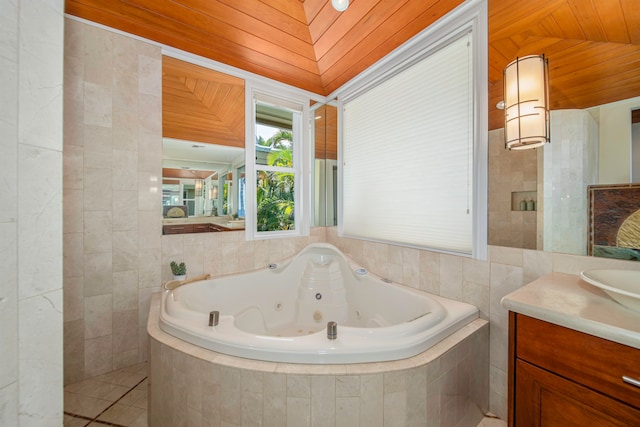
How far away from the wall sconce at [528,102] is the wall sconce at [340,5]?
1.16 meters

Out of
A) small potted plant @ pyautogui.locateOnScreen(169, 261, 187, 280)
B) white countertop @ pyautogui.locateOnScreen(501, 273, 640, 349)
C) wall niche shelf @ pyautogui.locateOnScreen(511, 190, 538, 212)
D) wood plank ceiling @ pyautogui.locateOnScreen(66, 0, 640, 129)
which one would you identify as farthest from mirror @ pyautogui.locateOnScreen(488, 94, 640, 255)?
small potted plant @ pyautogui.locateOnScreen(169, 261, 187, 280)

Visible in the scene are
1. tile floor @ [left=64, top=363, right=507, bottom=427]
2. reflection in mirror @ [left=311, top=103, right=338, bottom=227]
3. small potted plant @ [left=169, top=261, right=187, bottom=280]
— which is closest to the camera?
tile floor @ [left=64, top=363, right=507, bottom=427]

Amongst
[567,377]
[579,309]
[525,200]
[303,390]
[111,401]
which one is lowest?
[111,401]

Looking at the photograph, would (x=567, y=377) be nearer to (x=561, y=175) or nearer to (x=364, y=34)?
(x=561, y=175)

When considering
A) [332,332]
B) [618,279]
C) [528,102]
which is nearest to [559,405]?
[618,279]

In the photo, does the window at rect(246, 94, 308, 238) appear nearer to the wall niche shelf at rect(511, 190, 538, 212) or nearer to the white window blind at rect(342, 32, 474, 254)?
the white window blind at rect(342, 32, 474, 254)

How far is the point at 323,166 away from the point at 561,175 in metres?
2.07

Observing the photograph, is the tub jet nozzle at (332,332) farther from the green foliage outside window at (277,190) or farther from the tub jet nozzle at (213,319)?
the green foliage outside window at (277,190)

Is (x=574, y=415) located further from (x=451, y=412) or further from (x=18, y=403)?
(x=18, y=403)

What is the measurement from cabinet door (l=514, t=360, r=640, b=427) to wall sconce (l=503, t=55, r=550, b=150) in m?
1.08

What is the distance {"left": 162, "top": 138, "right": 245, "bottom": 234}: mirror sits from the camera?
2.05 meters

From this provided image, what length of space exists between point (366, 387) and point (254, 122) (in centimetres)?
230

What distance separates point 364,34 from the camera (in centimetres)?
191

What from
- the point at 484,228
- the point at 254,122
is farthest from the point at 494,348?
the point at 254,122
